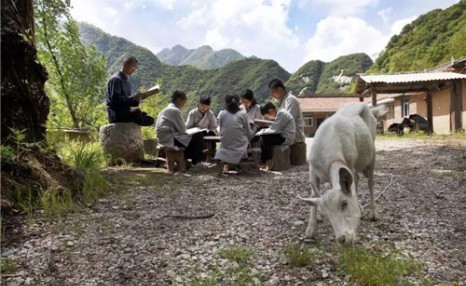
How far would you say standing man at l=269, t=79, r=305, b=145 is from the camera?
8047 millimetres

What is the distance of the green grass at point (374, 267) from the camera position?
109 inches

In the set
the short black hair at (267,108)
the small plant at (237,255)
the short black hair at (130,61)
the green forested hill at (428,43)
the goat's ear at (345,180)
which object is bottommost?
the small plant at (237,255)

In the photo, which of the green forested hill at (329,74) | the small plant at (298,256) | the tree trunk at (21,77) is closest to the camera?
the small plant at (298,256)

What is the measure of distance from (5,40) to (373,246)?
→ 15.9 ft

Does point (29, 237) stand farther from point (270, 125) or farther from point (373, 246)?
point (270, 125)

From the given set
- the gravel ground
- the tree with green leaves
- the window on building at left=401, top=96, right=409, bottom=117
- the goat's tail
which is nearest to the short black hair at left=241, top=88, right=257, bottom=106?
the gravel ground

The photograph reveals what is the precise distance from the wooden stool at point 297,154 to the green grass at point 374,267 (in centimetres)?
519

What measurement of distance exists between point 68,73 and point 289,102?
44.6ft

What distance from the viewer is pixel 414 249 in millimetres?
3510

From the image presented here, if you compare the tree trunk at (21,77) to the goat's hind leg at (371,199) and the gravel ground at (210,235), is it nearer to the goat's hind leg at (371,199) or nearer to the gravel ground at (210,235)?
the gravel ground at (210,235)

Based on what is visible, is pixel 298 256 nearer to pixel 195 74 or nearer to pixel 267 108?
pixel 267 108

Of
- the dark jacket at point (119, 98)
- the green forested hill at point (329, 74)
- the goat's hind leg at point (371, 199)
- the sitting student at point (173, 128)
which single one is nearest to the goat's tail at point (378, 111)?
the goat's hind leg at point (371, 199)

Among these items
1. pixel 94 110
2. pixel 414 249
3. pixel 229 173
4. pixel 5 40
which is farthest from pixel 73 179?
pixel 94 110

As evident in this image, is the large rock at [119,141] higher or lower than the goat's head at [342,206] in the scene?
higher
